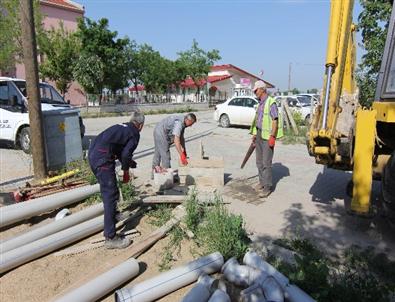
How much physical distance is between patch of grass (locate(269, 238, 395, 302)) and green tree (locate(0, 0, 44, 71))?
2428 centimetres

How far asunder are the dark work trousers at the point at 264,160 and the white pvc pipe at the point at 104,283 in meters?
3.45

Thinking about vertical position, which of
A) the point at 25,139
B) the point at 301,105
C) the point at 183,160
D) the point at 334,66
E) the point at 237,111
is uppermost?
the point at 334,66

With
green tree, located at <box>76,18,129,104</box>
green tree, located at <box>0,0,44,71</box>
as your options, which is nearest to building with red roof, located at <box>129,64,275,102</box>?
green tree, located at <box>76,18,129,104</box>

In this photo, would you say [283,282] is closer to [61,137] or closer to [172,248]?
[172,248]

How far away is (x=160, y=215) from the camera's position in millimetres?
5492

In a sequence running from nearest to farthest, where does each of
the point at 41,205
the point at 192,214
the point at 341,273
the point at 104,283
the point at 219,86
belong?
the point at 104,283, the point at 341,273, the point at 192,214, the point at 41,205, the point at 219,86

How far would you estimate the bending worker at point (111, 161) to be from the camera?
4.48 metres

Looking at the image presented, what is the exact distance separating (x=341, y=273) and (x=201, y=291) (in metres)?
1.60

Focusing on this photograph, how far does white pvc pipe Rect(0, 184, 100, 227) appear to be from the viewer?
193 inches

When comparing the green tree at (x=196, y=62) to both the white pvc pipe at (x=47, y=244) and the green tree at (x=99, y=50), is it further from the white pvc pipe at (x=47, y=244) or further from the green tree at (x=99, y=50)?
the white pvc pipe at (x=47, y=244)

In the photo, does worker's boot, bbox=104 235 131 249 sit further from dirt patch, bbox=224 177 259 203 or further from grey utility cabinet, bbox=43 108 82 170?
grey utility cabinet, bbox=43 108 82 170

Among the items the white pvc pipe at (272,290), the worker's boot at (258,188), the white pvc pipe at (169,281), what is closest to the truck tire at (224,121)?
the worker's boot at (258,188)

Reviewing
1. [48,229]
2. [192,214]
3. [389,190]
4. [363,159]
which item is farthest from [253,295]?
[48,229]

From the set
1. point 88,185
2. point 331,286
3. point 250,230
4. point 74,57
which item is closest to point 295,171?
point 250,230
